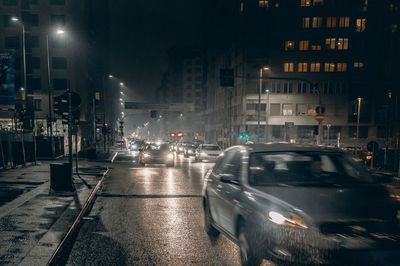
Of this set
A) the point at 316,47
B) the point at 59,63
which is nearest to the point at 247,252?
the point at 59,63

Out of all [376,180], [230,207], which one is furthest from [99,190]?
[376,180]

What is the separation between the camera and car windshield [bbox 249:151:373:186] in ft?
17.4

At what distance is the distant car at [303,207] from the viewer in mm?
4059

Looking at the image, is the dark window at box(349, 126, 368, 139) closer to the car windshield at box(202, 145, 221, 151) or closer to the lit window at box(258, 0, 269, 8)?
the lit window at box(258, 0, 269, 8)

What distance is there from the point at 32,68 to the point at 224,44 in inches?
1849

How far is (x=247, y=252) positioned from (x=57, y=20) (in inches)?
2550

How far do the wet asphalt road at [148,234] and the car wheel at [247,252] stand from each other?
61 cm

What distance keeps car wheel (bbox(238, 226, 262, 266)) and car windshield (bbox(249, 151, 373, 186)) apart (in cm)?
74

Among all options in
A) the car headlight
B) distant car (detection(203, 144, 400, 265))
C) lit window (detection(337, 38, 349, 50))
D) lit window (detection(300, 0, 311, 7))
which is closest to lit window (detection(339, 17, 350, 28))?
lit window (detection(337, 38, 349, 50))

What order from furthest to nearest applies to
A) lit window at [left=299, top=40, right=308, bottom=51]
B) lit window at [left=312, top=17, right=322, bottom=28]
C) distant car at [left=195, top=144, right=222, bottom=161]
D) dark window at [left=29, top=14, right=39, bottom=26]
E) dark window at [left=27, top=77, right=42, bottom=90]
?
A: lit window at [left=312, top=17, right=322, bottom=28] < lit window at [left=299, top=40, right=308, bottom=51] < dark window at [left=29, top=14, right=39, bottom=26] < dark window at [left=27, top=77, right=42, bottom=90] < distant car at [left=195, top=144, right=222, bottom=161]

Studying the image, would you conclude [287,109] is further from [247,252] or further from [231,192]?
[247,252]

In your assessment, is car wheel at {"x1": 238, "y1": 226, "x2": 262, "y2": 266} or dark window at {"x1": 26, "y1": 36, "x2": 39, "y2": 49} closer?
car wheel at {"x1": 238, "y1": 226, "x2": 262, "y2": 266}

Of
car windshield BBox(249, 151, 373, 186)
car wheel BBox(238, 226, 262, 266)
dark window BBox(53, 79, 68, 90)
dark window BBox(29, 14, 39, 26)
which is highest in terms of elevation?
dark window BBox(29, 14, 39, 26)

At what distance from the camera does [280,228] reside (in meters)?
4.27
